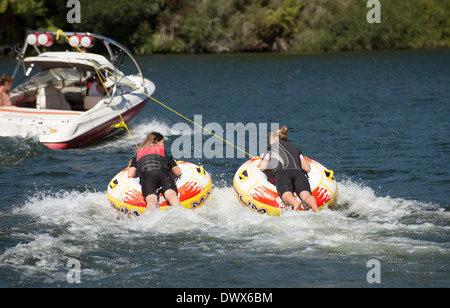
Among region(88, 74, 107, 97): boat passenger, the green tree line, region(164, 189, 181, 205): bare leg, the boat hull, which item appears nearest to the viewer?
region(164, 189, 181, 205): bare leg

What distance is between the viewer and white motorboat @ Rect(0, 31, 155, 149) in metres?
14.3

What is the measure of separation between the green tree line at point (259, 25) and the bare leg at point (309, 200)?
50469mm

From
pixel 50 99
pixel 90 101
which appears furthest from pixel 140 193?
pixel 90 101

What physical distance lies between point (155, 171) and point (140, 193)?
40 centimetres

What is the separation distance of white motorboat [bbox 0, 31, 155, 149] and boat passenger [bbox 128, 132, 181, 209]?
A: 16.7ft

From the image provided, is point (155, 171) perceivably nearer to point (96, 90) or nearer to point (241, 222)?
point (241, 222)

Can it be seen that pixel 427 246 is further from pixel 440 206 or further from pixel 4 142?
pixel 4 142

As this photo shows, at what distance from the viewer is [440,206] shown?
10188 millimetres

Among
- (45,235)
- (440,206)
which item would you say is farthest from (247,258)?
(440,206)

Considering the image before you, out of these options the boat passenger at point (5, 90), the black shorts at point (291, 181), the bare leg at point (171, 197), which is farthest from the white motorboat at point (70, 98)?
the black shorts at point (291, 181)

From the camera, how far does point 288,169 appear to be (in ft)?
31.5

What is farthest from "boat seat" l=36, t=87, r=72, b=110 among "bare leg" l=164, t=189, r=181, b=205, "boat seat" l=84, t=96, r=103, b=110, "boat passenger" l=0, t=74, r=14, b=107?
"bare leg" l=164, t=189, r=181, b=205

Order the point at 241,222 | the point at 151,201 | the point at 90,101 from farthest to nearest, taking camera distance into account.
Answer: the point at 90,101, the point at 151,201, the point at 241,222

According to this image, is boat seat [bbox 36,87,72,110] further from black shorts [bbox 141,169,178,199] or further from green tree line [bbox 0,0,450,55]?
green tree line [bbox 0,0,450,55]
